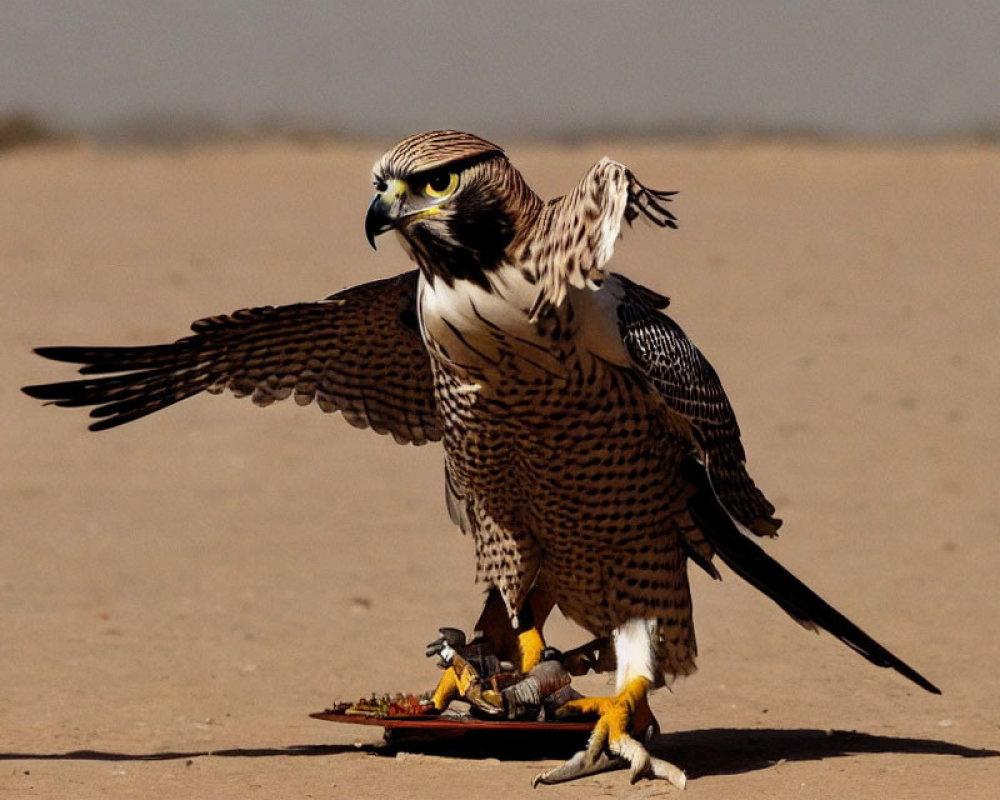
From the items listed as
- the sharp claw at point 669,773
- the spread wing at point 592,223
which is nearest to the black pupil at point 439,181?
the spread wing at point 592,223

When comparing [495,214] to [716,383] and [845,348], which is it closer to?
[716,383]

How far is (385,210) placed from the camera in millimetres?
4984

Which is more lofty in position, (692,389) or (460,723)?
(692,389)

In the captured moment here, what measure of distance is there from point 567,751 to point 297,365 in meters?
1.52

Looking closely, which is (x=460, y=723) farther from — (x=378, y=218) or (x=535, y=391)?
(x=378, y=218)

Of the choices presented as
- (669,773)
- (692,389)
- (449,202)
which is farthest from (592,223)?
(669,773)

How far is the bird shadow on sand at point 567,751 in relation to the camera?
19.5 feet

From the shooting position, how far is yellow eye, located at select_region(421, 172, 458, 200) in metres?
4.99

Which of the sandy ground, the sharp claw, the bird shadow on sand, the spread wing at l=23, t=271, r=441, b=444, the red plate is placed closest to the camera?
the sharp claw

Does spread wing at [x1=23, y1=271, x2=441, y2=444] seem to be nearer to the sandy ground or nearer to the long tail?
the long tail

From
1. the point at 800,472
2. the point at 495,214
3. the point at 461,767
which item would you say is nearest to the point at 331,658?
the point at 461,767

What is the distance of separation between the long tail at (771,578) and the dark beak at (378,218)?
1.36 metres

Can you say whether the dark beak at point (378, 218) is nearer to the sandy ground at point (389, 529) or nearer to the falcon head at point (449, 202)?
the falcon head at point (449, 202)

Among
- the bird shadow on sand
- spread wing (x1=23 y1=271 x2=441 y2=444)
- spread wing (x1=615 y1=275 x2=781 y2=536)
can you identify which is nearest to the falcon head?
spread wing (x1=615 y1=275 x2=781 y2=536)
